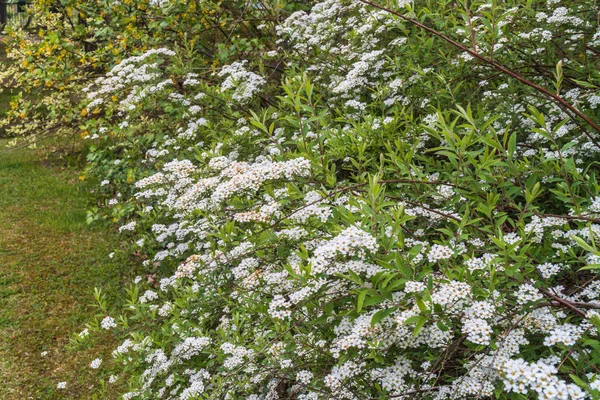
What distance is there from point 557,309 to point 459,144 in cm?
68

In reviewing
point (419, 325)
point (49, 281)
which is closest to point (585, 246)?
point (419, 325)

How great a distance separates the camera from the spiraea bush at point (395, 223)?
166 centimetres

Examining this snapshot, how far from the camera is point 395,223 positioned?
5.47 feet

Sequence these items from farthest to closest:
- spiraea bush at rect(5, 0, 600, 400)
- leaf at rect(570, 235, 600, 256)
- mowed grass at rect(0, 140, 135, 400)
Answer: mowed grass at rect(0, 140, 135, 400) < spiraea bush at rect(5, 0, 600, 400) < leaf at rect(570, 235, 600, 256)

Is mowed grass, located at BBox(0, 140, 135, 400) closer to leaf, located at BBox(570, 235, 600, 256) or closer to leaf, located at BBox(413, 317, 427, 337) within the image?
leaf, located at BBox(413, 317, 427, 337)

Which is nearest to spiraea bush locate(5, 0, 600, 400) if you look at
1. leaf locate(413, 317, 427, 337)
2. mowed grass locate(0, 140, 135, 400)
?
leaf locate(413, 317, 427, 337)

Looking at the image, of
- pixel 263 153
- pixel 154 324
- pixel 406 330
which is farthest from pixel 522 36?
pixel 154 324

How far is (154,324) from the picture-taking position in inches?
125

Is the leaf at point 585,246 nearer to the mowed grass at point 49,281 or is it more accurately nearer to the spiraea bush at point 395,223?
the spiraea bush at point 395,223

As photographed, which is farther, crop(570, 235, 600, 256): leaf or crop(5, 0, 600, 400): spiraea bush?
crop(5, 0, 600, 400): spiraea bush

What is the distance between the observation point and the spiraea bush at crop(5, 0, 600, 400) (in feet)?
5.44

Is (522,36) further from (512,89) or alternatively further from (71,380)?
(71,380)

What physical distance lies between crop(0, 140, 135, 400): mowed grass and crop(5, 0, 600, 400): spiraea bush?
598 millimetres

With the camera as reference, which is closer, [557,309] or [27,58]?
[557,309]
